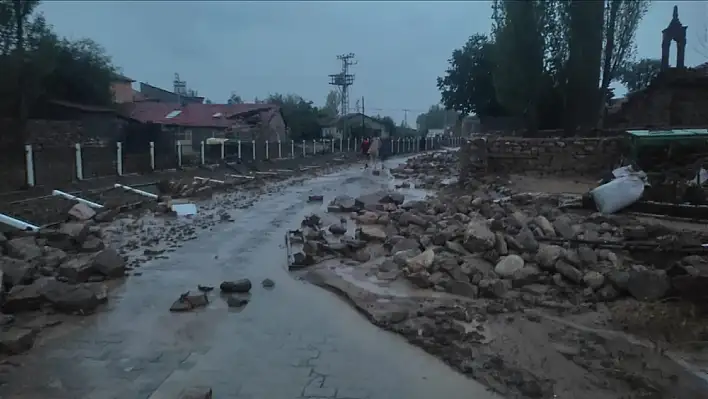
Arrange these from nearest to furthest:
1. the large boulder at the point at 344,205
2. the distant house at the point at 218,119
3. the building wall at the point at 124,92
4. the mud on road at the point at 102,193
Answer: the mud on road at the point at 102,193 → the large boulder at the point at 344,205 → the distant house at the point at 218,119 → the building wall at the point at 124,92

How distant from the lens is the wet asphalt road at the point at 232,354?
4094mm

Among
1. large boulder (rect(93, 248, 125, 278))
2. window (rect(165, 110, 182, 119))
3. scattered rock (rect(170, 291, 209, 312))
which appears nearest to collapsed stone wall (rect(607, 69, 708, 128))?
scattered rock (rect(170, 291, 209, 312))

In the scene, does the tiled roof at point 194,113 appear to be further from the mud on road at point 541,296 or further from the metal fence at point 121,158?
the mud on road at point 541,296

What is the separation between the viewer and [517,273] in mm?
6293

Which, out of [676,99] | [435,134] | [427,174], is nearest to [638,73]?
[676,99]

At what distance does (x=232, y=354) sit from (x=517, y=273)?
3.28 m

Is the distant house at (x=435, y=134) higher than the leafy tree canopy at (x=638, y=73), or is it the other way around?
the leafy tree canopy at (x=638, y=73)

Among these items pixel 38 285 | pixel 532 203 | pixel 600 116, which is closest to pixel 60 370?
pixel 38 285

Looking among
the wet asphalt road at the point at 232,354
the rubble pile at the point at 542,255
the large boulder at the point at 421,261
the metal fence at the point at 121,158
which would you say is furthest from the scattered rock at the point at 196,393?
the metal fence at the point at 121,158

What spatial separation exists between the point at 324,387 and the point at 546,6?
21.2 metres

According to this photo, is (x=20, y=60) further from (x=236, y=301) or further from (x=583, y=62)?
(x=583, y=62)

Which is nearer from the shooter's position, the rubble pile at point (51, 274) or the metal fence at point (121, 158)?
the rubble pile at point (51, 274)

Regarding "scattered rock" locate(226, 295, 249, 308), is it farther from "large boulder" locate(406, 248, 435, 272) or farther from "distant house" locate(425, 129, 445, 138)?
"distant house" locate(425, 129, 445, 138)

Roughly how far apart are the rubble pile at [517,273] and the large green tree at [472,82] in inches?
849
